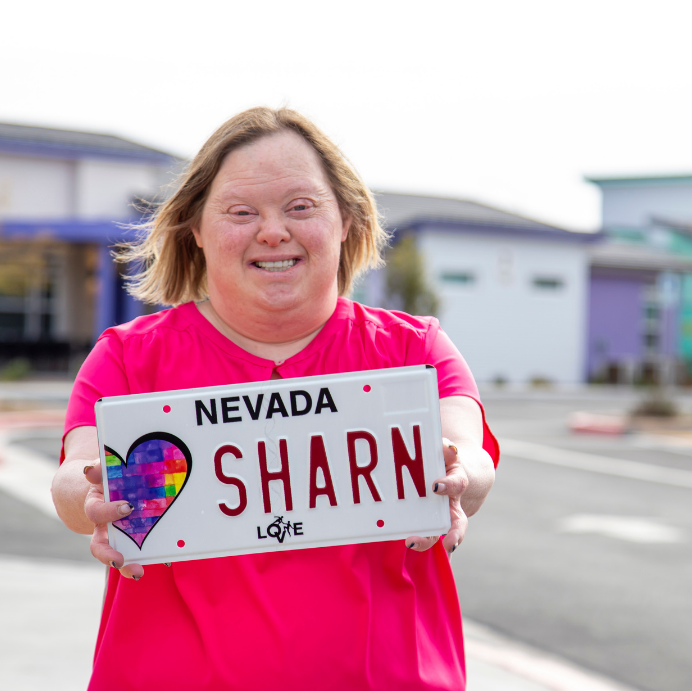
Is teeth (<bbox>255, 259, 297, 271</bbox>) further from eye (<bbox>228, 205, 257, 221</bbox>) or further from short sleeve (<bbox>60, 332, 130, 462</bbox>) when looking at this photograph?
short sleeve (<bbox>60, 332, 130, 462</bbox>)

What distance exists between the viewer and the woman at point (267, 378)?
157 cm

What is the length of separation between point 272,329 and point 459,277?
2784 centimetres

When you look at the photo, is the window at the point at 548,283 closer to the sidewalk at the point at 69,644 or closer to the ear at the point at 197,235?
the sidewalk at the point at 69,644

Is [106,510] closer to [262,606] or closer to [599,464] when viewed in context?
[262,606]

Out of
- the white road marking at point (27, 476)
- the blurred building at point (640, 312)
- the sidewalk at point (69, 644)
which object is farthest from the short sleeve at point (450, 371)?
the blurred building at point (640, 312)

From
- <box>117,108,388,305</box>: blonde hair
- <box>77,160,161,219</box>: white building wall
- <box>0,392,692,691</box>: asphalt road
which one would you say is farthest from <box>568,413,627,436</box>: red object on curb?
<box>77,160,161,219</box>: white building wall

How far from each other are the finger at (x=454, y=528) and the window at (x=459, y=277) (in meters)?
27.6

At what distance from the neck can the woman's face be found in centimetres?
2

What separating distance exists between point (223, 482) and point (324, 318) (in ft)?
1.41

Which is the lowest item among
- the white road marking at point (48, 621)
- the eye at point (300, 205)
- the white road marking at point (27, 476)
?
the white road marking at point (27, 476)

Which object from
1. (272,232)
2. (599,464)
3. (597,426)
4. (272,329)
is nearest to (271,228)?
(272,232)

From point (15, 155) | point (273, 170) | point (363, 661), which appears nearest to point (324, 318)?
point (273, 170)

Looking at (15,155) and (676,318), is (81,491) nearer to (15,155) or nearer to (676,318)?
(15,155)

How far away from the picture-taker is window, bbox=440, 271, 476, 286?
95.1ft
